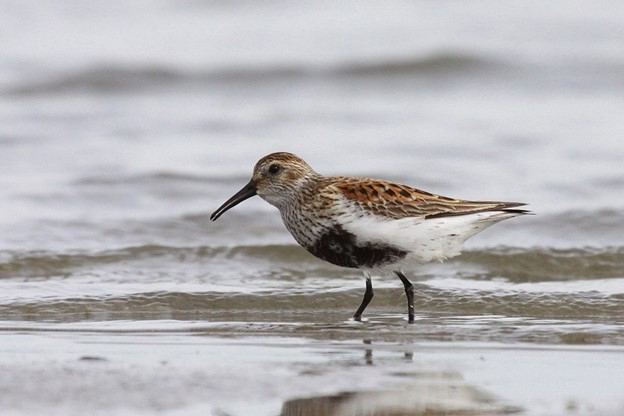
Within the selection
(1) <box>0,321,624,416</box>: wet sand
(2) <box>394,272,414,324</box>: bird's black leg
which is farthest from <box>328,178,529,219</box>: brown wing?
(1) <box>0,321,624,416</box>: wet sand

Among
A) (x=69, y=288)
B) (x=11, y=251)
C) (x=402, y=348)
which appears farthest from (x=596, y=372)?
(x=11, y=251)

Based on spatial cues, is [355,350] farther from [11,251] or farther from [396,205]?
[11,251]

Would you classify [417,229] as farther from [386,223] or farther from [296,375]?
[296,375]

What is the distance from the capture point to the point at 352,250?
23.3 feet

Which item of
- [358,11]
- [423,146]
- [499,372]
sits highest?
[358,11]

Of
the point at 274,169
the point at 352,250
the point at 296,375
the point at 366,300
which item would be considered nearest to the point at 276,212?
the point at 274,169

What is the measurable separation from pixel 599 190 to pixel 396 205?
4.90 meters

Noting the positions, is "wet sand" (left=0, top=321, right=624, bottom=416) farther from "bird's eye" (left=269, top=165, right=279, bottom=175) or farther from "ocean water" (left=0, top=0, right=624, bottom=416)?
"bird's eye" (left=269, top=165, right=279, bottom=175)

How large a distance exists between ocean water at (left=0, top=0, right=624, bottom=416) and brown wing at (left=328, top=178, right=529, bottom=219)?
2.22 ft

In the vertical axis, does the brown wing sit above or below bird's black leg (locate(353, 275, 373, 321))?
above

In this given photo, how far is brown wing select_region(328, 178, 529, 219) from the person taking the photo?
23.3 feet

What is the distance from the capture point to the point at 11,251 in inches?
369

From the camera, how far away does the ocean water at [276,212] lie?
17.5 feet

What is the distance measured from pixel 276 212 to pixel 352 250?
3.88 m
